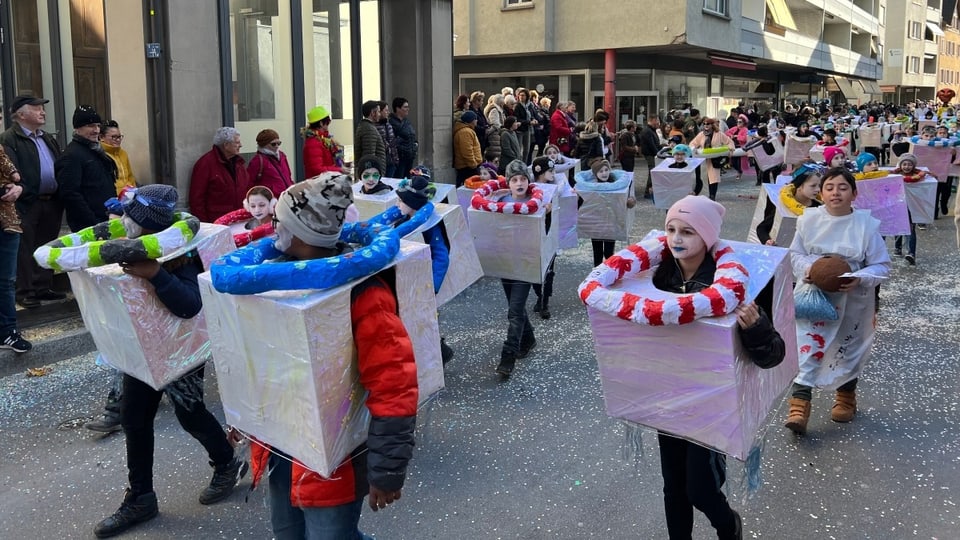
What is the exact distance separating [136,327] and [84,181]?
3.79 m

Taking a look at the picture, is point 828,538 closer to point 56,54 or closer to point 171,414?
point 171,414

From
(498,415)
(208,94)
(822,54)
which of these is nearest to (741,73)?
(822,54)

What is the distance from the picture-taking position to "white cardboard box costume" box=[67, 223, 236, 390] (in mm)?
3770

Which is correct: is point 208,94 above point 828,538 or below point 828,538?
above

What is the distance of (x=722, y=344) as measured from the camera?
2.94 meters

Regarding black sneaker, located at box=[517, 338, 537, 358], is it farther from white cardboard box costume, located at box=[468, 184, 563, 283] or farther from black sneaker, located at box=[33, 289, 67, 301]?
black sneaker, located at box=[33, 289, 67, 301]

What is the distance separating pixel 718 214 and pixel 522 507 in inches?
69.1

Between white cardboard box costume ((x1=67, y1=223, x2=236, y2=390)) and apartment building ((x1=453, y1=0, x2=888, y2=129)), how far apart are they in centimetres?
2236

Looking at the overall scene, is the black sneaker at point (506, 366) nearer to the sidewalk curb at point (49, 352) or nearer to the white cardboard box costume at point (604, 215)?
the white cardboard box costume at point (604, 215)

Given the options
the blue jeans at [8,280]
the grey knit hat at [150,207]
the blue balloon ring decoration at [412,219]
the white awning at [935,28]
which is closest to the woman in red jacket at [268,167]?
the blue jeans at [8,280]

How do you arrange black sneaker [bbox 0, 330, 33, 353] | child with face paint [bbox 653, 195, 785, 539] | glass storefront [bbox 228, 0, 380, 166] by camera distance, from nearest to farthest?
child with face paint [bbox 653, 195, 785, 539] → black sneaker [bbox 0, 330, 33, 353] → glass storefront [bbox 228, 0, 380, 166]

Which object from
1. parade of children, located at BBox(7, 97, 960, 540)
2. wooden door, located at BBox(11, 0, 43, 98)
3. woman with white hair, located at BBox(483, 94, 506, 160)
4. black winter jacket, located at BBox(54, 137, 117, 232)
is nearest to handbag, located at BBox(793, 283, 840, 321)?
parade of children, located at BBox(7, 97, 960, 540)

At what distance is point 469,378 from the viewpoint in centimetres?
620

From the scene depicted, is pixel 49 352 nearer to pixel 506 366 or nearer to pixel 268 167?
pixel 268 167
